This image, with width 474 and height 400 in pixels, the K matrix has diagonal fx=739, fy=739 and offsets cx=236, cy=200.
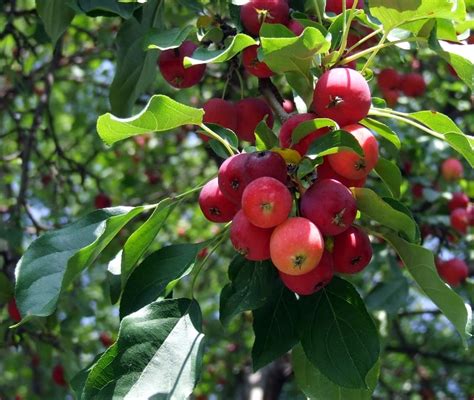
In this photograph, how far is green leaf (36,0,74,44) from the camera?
1800 mm

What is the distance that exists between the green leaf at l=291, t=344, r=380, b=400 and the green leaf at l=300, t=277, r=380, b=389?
122 millimetres

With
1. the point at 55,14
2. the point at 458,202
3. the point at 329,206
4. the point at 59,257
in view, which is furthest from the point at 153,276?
the point at 458,202

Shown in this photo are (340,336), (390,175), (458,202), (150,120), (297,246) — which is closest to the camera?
(297,246)

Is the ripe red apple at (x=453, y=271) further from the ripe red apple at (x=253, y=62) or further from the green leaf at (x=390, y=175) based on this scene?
the ripe red apple at (x=253, y=62)

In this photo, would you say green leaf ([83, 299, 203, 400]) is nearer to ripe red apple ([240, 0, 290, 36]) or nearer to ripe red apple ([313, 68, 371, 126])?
ripe red apple ([313, 68, 371, 126])

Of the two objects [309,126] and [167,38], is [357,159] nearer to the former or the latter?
[309,126]

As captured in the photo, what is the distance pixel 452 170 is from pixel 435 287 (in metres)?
2.01

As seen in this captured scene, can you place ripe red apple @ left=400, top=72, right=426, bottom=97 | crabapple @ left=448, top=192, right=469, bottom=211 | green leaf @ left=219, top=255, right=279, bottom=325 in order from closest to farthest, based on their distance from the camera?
green leaf @ left=219, top=255, right=279, bottom=325, crabapple @ left=448, top=192, right=469, bottom=211, ripe red apple @ left=400, top=72, right=426, bottom=97

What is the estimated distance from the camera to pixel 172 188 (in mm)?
4254

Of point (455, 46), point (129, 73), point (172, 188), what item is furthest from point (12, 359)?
point (455, 46)

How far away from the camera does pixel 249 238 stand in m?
1.24

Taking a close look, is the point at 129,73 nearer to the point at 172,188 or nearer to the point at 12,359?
the point at 172,188

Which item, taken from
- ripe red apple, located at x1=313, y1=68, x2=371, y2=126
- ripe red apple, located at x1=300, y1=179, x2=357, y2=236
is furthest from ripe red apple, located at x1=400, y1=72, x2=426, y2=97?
ripe red apple, located at x1=300, y1=179, x2=357, y2=236

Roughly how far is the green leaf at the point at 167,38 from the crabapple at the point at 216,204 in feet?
0.96
